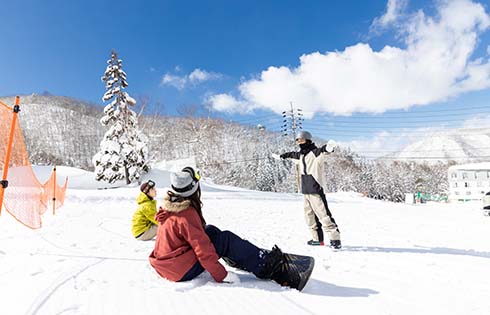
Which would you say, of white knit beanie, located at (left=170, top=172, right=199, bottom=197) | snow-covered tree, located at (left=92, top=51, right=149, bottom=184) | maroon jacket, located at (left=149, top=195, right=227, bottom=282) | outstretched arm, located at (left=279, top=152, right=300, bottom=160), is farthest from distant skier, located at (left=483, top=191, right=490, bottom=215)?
snow-covered tree, located at (left=92, top=51, right=149, bottom=184)

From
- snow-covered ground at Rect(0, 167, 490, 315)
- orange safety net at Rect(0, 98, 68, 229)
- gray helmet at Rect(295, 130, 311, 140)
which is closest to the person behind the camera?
snow-covered ground at Rect(0, 167, 490, 315)

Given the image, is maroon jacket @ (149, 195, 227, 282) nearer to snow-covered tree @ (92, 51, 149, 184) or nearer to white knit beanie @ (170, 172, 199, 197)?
white knit beanie @ (170, 172, 199, 197)

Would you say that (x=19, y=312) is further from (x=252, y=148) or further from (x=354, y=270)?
(x=252, y=148)

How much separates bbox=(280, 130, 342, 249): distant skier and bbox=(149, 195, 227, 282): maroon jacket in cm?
222

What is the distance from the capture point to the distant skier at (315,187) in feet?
13.1

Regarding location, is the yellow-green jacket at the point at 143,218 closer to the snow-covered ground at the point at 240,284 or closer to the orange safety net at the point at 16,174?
the snow-covered ground at the point at 240,284

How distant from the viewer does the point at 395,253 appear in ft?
12.1

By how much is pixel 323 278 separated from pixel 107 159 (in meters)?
22.0

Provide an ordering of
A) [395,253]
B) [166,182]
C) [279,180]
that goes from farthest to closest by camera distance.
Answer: [279,180]
[166,182]
[395,253]

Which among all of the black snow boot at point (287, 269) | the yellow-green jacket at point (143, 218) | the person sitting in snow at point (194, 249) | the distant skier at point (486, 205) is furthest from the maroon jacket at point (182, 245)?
the distant skier at point (486, 205)

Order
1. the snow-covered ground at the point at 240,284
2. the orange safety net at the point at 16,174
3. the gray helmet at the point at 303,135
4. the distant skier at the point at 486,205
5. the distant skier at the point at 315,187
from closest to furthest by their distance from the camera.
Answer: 1. the snow-covered ground at the point at 240,284
2. the orange safety net at the point at 16,174
3. the distant skier at the point at 315,187
4. the gray helmet at the point at 303,135
5. the distant skier at the point at 486,205

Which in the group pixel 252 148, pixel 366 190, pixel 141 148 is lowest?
pixel 366 190

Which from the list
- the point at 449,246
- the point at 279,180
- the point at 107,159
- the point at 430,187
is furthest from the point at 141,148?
the point at 430,187

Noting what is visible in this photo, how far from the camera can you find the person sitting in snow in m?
2.14
